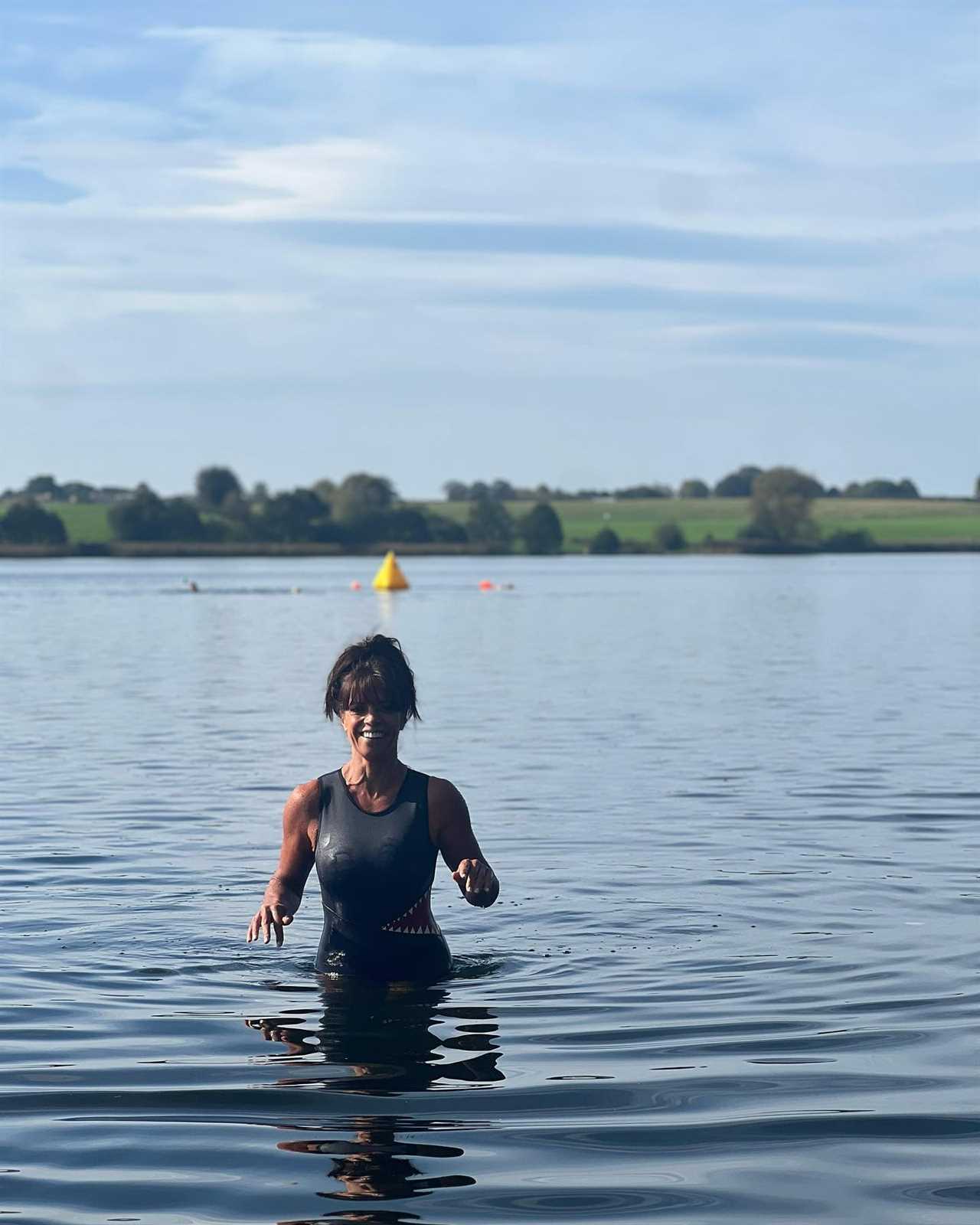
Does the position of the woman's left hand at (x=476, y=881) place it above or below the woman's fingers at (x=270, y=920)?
above

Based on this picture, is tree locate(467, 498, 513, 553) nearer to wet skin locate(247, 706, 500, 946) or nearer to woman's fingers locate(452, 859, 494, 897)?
wet skin locate(247, 706, 500, 946)

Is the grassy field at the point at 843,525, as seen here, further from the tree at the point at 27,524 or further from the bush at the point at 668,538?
the tree at the point at 27,524

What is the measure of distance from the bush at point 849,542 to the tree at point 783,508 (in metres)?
2.42

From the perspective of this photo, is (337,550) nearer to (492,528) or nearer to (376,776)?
(492,528)

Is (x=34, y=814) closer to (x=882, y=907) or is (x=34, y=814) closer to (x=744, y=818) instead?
(x=744, y=818)

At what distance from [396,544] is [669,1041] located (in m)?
171

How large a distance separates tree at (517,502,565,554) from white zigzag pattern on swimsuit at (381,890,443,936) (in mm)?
168255

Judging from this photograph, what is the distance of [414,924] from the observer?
9562 mm

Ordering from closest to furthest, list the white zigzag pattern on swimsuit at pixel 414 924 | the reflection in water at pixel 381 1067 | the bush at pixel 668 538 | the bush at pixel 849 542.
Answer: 1. the reflection in water at pixel 381 1067
2. the white zigzag pattern on swimsuit at pixel 414 924
3. the bush at pixel 668 538
4. the bush at pixel 849 542

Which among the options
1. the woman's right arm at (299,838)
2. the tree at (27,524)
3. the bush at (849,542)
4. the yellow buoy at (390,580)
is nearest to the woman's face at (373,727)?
the woman's right arm at (299,838)

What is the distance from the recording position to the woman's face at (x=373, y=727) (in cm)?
896

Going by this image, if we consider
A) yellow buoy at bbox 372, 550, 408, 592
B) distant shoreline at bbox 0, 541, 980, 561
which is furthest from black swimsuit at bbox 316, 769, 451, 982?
distant shoreline at bbox 0, 541, 980, 561

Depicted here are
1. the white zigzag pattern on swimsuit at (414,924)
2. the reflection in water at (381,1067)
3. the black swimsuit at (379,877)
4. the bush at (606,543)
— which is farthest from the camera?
the bush at (606,543)

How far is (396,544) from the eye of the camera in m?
180
